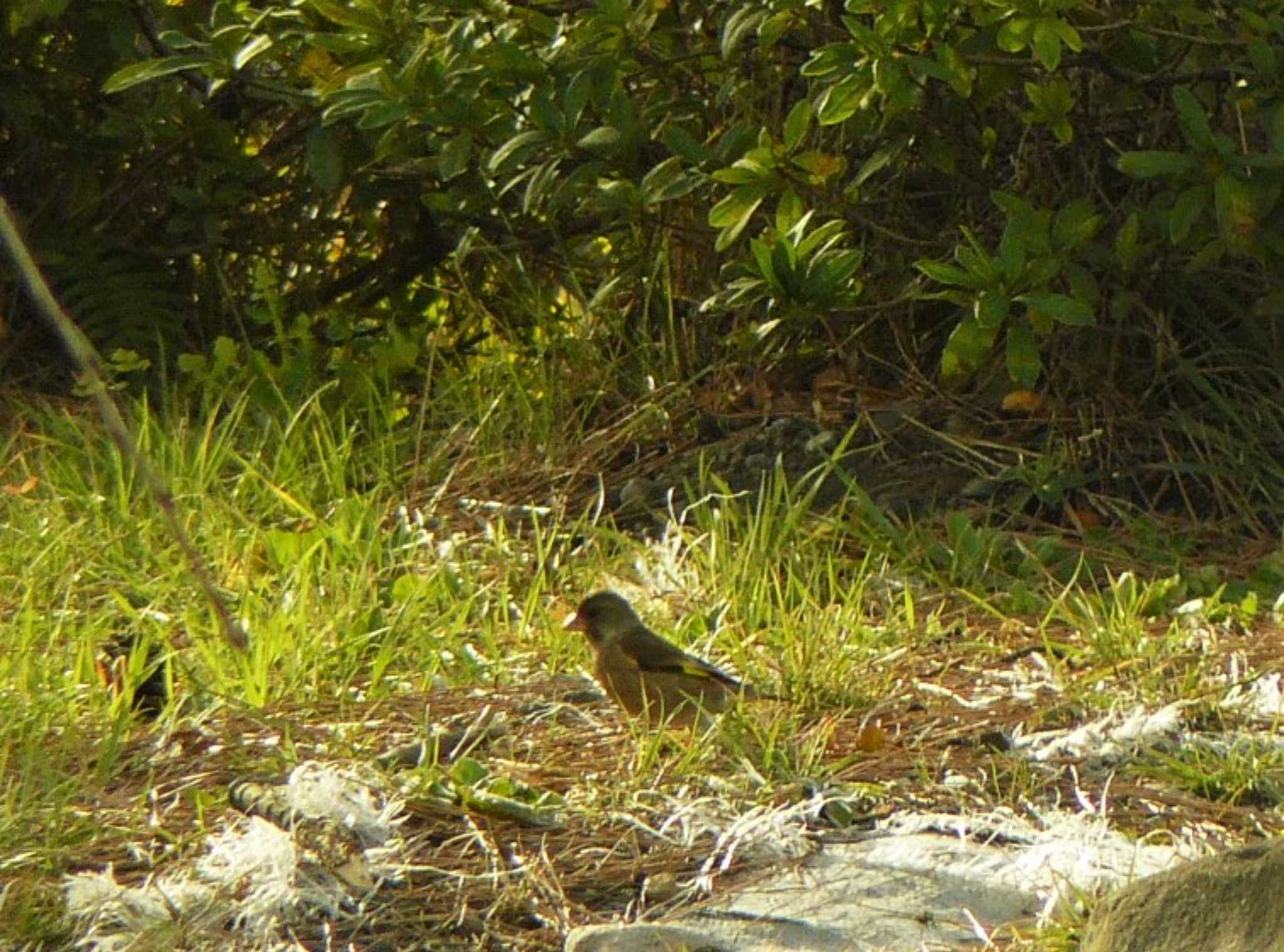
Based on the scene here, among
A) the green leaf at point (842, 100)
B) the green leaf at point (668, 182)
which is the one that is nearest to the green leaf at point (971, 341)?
the green leaf at point (842, 100)

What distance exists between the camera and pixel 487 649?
3.86m

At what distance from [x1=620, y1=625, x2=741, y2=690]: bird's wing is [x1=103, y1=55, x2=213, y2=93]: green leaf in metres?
2.06

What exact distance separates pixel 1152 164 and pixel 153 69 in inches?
88.8

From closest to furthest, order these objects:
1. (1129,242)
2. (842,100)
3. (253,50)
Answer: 1. (842,100)
2. (1129,242)
3. (253,50)

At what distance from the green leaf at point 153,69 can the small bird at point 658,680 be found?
Answer: 6.61 feet

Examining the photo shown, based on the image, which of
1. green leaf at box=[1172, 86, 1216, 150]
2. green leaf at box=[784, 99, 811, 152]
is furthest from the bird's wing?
green leaf at box=[1172, 86, 1216, 150]

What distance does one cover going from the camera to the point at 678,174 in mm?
4688

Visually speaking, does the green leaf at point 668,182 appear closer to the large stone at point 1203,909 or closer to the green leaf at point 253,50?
the green leaf at point 253,50

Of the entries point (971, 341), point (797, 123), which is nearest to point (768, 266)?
point (797, 123)

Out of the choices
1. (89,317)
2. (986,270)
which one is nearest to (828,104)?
(986,270)

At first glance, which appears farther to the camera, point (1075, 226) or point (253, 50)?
point (253, 50)

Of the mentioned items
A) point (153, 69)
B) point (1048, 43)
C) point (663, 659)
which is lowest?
point (663, 659)

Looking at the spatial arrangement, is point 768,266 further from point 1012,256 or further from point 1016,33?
point 1016,33

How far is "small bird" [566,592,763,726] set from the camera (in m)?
3.39
